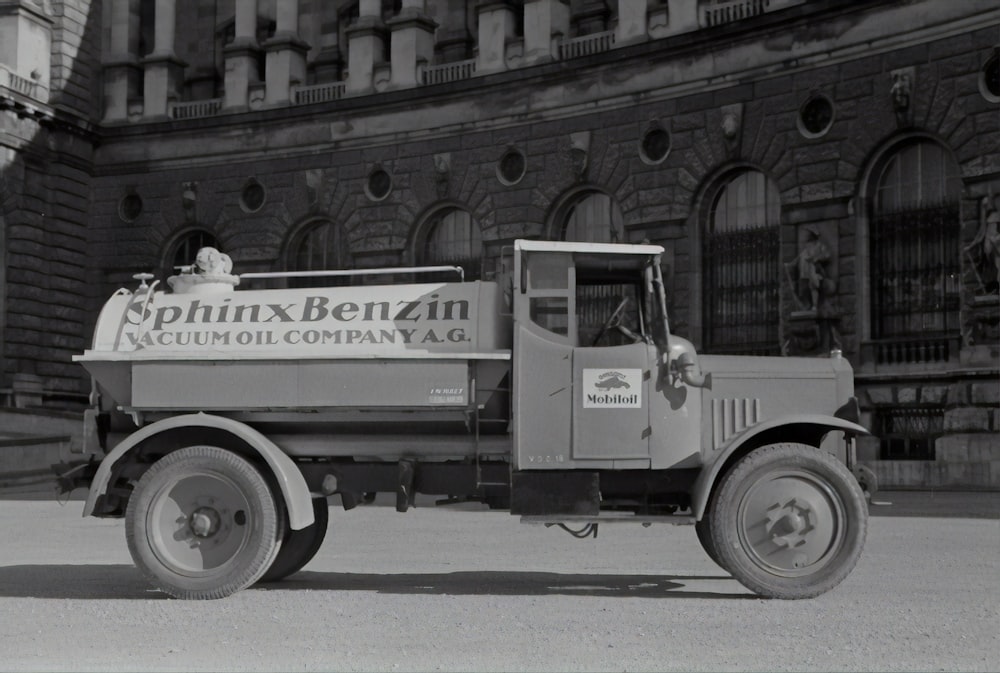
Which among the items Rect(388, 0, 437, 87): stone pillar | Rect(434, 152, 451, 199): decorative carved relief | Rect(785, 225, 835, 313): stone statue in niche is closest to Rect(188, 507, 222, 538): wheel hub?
Rect(785, 225, 835, 313): stone statue in niche

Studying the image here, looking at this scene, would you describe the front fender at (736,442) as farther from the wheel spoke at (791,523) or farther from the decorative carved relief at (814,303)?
the decorative carved relief at (814,303)

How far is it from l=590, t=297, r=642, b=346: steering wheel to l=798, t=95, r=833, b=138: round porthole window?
1917 centimetres

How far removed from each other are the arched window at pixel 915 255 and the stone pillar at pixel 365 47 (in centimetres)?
1495

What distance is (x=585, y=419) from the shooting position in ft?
32.6

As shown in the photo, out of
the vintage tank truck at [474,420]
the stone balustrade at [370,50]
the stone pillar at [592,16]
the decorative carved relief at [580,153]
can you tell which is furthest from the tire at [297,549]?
the stone pillar at [592,16]

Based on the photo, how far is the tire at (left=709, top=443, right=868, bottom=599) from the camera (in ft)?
31.6

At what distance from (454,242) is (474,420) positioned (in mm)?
25572

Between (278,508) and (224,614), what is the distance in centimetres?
126

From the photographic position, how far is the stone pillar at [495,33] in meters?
34.6

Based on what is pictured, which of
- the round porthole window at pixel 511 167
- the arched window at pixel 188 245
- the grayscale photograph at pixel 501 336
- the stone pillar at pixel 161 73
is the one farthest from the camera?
the stone pillar at pixel 161 73

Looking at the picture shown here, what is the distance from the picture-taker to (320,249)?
37375mm

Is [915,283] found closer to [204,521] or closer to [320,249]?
[320,249]

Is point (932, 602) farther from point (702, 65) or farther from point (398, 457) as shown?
point (702, 65)

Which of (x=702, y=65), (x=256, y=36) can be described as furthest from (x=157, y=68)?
(x=702, y=65)
